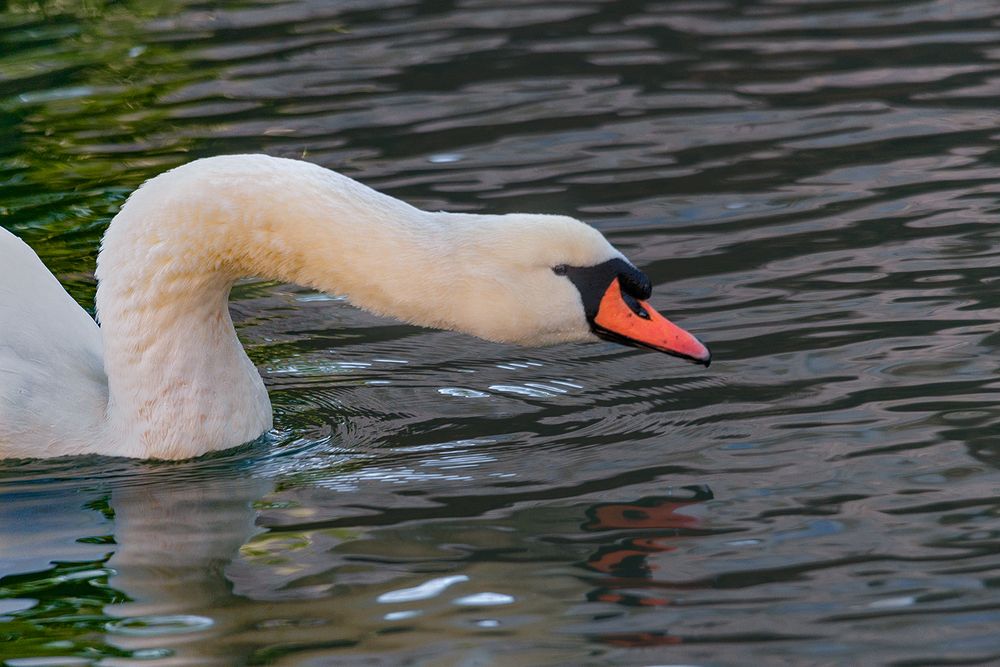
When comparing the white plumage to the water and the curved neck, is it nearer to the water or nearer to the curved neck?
the curved neck

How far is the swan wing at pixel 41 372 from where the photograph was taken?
21.9ft

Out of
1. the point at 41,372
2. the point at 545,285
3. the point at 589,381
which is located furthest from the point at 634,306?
the point at 41,372

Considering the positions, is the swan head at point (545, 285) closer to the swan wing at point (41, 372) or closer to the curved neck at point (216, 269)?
the curved neck at point (216, 269)

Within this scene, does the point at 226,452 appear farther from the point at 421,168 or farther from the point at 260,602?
the point at 421,168

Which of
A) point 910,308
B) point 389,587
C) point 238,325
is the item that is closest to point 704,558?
point 389,587

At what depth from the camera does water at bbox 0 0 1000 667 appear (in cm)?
519

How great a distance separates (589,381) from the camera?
7461 mm

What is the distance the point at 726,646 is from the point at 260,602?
1463 mm

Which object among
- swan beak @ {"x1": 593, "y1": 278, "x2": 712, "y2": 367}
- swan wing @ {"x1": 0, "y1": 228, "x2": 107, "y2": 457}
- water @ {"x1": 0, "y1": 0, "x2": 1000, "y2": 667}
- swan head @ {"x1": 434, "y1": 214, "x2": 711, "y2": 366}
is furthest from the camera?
swan wing @ {"x1": 0, "y1": 228, "x2": 107, "y2": 457}

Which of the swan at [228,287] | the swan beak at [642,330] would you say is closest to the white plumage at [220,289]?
the swan at [228,287]

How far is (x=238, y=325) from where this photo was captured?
27.5 feet

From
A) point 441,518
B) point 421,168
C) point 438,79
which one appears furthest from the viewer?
point 438,79

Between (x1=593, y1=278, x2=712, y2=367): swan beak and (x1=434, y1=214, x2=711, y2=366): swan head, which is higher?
(x1=434, y1=214, x2=711, y2=366): swan head

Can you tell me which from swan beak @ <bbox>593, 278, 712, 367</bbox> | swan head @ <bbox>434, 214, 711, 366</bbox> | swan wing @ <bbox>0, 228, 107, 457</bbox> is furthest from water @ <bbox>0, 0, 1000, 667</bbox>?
swan head @ <bbox>434, 214, 711, 366</bbox>
